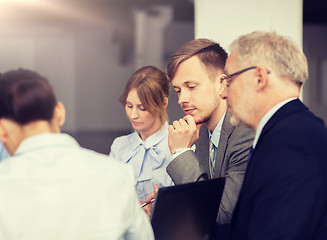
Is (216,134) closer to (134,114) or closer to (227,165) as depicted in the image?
(227,165)

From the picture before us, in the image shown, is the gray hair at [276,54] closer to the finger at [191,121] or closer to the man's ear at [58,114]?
the finger at [191,121]

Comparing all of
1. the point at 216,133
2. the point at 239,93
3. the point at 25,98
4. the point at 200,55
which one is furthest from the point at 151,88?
the point at 25,98

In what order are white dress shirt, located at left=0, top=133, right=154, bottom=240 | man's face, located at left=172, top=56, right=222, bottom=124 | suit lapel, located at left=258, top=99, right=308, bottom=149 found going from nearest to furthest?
white dress shirt, located at left=0, top=133, right=154, bottom=240 < suit lapel, located at left=258, top=99, right=308, bottom=149 < man's face, located at left=172, top=56, right=222, bottom=124

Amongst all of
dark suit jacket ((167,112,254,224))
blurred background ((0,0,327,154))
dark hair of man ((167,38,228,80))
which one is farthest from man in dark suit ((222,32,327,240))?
blurred background ((0,0,327,154))

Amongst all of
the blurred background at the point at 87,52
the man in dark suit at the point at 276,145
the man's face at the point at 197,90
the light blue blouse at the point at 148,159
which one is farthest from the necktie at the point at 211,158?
the blurred background at the point at 87,52

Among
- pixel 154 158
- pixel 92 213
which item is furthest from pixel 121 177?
pixel 154 158

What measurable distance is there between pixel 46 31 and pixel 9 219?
18831 millimetres

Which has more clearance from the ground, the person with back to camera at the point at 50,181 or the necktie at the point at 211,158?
the person with back to camera at the point at 50,181

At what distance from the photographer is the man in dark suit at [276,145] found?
1.36m

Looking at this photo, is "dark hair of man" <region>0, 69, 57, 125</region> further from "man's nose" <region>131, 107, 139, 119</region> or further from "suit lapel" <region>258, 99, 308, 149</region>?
"man's nose" <region>131, 107, 139, 119</region>

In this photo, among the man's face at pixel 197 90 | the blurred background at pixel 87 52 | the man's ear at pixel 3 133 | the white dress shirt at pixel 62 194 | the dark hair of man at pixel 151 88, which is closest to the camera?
the white dress shirt at pixel 62 194

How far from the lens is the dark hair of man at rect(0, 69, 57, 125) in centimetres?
126

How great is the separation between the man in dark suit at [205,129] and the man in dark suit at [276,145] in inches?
12.0

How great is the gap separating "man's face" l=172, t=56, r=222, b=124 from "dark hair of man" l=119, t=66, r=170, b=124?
303mm
